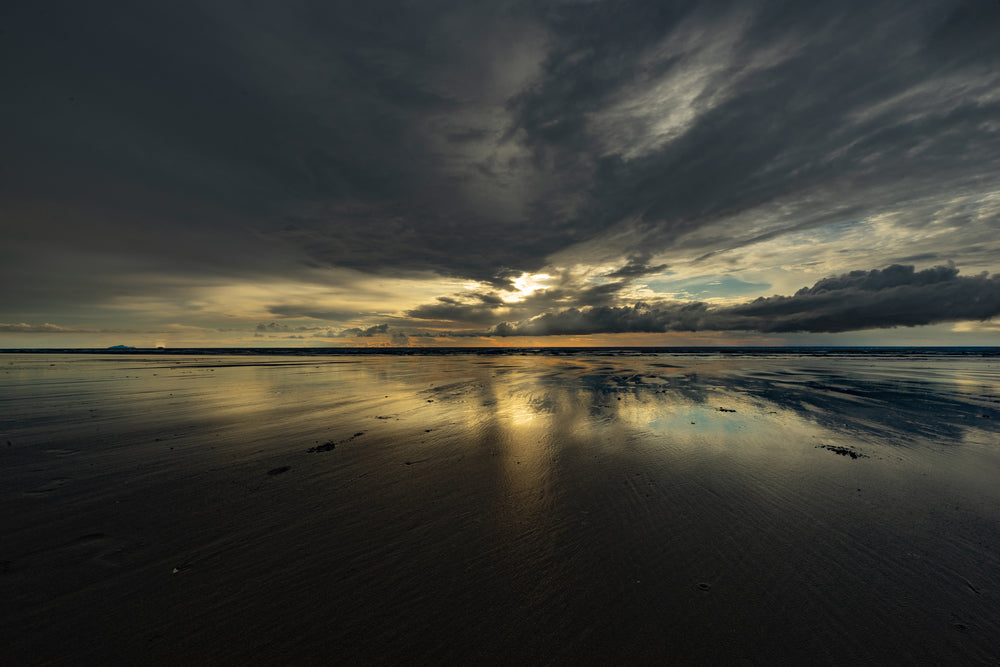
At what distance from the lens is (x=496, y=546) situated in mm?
4895

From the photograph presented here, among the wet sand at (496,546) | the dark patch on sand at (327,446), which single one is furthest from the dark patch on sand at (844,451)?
the dark patch on sand at (327,446)

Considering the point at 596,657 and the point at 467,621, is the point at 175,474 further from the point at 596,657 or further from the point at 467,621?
the point at 596,657

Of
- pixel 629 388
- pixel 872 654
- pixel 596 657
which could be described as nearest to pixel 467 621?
pixel 596 657

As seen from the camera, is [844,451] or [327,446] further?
[327,446]

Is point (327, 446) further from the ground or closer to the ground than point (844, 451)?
further from the ground

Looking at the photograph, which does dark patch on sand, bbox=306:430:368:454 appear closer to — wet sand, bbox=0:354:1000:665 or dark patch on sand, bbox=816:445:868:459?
wet sand, bbox=0:354:1000:665

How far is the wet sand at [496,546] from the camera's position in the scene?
10.8ft

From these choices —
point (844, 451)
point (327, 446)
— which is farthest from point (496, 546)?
point (844, 451)

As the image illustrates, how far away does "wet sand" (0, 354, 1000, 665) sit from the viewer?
331 cm

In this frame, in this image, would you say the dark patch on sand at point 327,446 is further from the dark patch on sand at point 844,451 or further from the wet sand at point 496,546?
the dark patch on sand at point 844,451

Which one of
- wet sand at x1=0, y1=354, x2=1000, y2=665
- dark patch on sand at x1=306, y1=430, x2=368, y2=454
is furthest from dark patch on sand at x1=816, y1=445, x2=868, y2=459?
dark patch on sand at x1=306, y1=430, x2=368, y2=454

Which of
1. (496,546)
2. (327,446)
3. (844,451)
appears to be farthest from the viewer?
(327,446)

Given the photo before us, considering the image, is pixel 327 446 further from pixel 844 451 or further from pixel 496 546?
pixel 844 451

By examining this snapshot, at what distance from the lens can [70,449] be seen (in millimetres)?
8523
